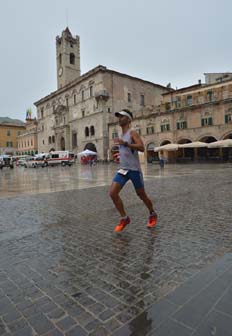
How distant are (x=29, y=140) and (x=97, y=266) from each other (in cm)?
7704

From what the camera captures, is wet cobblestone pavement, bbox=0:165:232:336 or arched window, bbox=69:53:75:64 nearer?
wet cobblestone pavement, bbox=0:165:232:336

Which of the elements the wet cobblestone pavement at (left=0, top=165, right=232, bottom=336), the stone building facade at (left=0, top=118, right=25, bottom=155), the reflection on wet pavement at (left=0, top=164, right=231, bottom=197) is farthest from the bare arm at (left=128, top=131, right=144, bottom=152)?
the stone building facade at (left=0, top=118, right=25, bottom=155)

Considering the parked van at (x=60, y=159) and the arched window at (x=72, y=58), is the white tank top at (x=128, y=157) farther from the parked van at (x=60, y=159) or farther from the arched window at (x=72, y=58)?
the arched window at (x=72, y=58)

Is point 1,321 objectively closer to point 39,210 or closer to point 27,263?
point 27,263

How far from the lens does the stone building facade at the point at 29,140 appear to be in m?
71.1

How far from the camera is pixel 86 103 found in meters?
48.7

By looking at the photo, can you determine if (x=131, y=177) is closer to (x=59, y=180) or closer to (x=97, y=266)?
(x=97, y=266)

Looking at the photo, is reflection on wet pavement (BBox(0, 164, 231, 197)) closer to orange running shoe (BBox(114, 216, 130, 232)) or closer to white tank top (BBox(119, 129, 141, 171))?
orange running shoe (BBox(114, 216, 130, 232))

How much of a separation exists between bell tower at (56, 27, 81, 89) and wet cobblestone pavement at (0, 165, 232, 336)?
195 feet

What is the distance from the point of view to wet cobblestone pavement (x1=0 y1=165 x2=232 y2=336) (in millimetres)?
1884

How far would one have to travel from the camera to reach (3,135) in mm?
78688

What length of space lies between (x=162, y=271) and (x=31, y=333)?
4.95 ft

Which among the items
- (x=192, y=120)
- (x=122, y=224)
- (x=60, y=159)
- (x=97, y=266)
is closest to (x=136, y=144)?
(x=122, y=224)

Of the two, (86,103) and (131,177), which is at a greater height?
(86,103)
